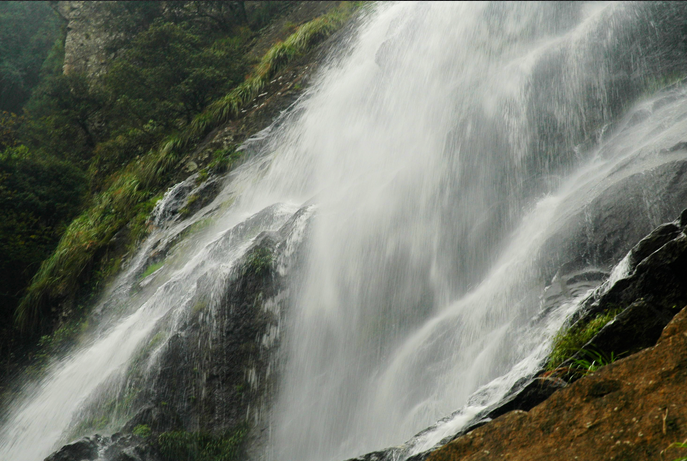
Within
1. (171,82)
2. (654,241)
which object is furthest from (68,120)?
(654,241)

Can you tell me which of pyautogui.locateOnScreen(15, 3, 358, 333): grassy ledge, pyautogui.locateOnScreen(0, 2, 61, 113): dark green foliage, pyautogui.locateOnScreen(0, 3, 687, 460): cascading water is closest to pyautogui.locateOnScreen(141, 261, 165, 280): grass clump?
pyautogui.locateOnScreen(0, 3, 687, 460): cascading water

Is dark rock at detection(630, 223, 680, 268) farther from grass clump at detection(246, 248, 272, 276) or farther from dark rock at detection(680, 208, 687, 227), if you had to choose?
grass clump at detection(246, 248, 272, 276)

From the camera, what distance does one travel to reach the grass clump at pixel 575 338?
159 inches

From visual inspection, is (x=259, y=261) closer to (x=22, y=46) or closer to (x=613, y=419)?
(x=613, y=419)

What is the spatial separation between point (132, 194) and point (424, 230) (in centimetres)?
844

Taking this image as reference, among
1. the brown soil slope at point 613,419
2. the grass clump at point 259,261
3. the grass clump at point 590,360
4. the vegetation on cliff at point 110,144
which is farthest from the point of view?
the vegetation on cliff at point 110,144

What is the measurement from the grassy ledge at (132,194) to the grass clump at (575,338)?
9655 millimetres

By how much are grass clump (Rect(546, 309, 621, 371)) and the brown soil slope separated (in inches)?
46.5

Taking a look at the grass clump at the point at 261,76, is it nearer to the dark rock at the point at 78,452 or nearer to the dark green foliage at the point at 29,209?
the dark green foliage at the point at 29,209

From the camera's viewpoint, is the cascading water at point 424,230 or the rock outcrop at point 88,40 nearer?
the cascading water at point 424,230

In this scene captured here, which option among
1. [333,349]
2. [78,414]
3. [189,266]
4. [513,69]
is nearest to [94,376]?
[78,414]

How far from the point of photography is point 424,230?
7.80 metres

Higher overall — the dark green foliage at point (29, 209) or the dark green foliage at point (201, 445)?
the dark green foliage at point (29, 209)

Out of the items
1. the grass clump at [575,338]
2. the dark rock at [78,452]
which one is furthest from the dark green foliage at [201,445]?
the grass clump at [575,338]
